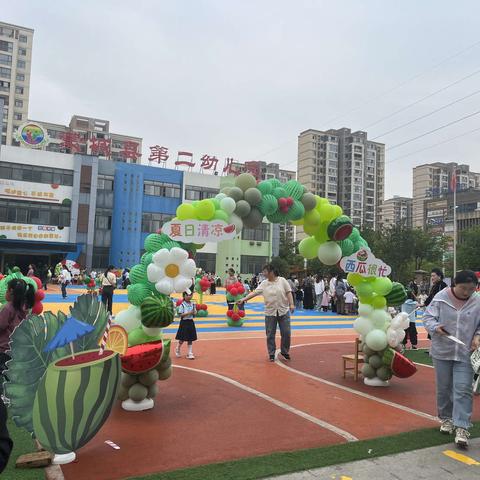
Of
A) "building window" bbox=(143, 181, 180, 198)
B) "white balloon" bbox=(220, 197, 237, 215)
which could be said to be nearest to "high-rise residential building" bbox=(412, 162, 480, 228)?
"building window" bbox=(143, 181, 180, 198)

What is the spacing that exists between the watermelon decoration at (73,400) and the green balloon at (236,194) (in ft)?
11.9

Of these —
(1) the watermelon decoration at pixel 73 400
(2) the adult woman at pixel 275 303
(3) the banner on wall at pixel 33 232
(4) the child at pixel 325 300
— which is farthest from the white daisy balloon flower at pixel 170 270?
(3) the banner on wall at pixel 33 232

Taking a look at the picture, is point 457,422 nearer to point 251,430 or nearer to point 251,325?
point 251,430

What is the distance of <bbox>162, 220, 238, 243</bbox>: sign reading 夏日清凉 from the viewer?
6305 millimetres

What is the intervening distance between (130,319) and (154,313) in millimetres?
430

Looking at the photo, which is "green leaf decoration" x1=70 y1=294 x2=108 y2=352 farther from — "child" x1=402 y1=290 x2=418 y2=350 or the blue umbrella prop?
"child" x1=402 y1=290 x2=418 y2=350

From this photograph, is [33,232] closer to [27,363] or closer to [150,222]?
[150,222]

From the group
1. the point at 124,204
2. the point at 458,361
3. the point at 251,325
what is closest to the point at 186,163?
the point at 124,204

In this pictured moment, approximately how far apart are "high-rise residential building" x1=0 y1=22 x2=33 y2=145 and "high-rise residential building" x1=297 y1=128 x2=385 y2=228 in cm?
5313

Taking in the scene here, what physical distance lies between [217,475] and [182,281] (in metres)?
2.70

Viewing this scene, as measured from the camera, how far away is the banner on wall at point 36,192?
3881 cm

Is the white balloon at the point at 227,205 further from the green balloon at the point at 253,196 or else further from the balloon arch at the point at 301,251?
the green balloon at the point at 253,196

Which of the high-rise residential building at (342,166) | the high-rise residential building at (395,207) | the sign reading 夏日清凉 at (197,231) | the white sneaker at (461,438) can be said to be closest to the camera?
the white sneaker at (461,438)

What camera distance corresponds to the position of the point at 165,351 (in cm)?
604
